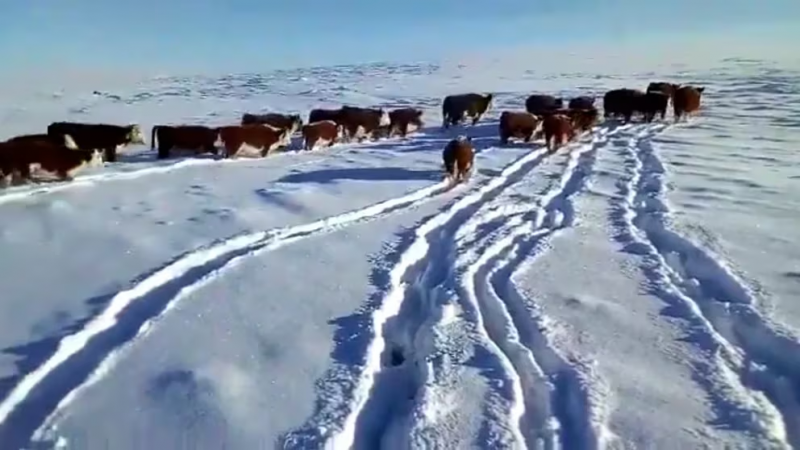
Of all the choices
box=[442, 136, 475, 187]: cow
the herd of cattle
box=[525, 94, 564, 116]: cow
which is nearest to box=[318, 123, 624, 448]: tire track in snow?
box=[442, 136, 475, 187]: cow

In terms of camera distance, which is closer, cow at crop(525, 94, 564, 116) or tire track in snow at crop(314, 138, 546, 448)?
tire track in snow at crop(314, 138, 546, 448)

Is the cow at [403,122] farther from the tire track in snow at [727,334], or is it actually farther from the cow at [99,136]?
the tire track in snow at [727,334]

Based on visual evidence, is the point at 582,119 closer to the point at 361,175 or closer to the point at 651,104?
the point at 651,104

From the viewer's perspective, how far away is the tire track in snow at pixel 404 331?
168 inches

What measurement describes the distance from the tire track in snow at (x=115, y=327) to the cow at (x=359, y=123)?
29.3ft

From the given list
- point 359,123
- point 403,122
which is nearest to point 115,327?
point 359,123

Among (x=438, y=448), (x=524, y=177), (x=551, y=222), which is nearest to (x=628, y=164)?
(x=524, y=177)

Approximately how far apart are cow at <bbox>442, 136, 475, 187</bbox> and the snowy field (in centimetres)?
24

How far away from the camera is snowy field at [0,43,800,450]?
4.26 meters

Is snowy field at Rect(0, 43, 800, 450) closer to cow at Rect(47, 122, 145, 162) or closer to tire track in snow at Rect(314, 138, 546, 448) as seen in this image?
tire track in snow at Rect(314, 138, 546, 448)

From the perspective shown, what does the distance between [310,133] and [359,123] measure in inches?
82.8

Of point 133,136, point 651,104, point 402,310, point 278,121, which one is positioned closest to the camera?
point 402,310

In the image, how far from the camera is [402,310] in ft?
19.6

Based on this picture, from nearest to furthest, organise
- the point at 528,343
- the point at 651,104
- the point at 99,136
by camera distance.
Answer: the point at 528,343 → the point at 99,136 → the point at 651,104
